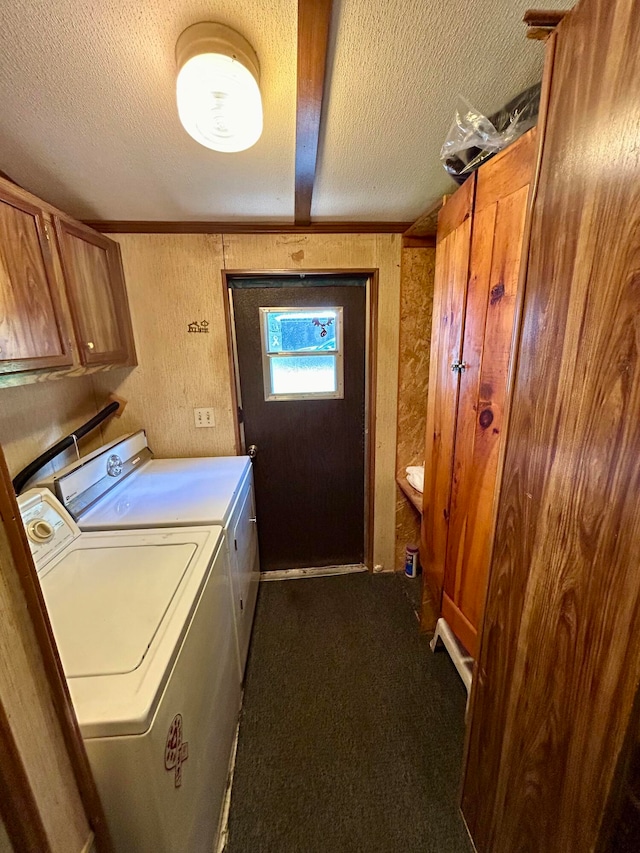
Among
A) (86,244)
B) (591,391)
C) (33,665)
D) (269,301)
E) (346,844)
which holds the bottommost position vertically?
(346,844)

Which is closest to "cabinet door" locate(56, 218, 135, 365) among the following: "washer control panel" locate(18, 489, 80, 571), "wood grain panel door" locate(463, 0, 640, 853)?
"washer control panel" locate(18, 489, 80, 571)

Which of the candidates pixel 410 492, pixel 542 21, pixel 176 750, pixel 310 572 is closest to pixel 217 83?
pixel 542 21

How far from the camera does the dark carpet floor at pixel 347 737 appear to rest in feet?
3.85

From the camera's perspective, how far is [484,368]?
1162 millimetres

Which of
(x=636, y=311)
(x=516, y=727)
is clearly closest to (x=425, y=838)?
(x=516, y=727)

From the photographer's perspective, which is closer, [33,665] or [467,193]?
[33,665]

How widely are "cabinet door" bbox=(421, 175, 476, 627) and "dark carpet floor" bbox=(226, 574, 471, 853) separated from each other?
43 cm

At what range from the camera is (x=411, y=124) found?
1.13 m

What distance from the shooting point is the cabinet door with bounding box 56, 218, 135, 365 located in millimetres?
1401

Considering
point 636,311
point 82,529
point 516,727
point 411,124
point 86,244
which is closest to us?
point 636,311

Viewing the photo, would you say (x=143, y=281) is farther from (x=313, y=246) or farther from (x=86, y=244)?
(x=313, y=246)

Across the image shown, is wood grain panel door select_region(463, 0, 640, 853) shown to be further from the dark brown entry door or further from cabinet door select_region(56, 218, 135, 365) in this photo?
cabinet door select_region(56, 218, 135, 365)

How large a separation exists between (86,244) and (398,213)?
1586 mm

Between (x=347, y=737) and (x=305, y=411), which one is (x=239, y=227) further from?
(x=347, y=737)
